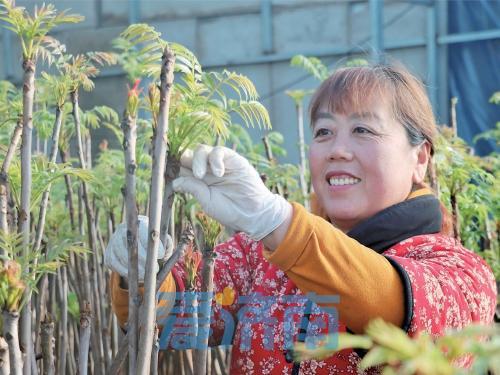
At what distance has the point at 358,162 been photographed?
1.82 m

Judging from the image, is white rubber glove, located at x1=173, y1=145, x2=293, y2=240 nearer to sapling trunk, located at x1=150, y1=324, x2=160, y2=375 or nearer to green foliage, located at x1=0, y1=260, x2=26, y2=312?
sapling trunk, located at x1=150, y1=324, x2=160, y2=375

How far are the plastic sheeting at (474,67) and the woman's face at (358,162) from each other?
20.2 ft

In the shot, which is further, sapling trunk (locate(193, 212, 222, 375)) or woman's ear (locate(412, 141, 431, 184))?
woman's ear (locate(412, 141, 431, 184))

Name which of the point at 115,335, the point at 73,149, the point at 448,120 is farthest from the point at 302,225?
the point at 448,120

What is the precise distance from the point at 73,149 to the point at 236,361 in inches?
150

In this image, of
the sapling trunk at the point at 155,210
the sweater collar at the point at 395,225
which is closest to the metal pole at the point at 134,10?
the sweater collar at the point at 395,225

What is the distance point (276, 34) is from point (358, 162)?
7.04m

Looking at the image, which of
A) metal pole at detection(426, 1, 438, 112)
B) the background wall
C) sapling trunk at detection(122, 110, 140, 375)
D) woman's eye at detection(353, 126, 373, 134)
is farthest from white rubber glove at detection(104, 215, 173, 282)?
metal pole at detection(426, 1, 438, 112)

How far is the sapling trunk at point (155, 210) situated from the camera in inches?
51.4

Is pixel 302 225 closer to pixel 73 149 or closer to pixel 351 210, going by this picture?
pixel 351 210

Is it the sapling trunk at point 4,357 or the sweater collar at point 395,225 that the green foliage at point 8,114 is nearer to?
the sapling trunk at point 4,357

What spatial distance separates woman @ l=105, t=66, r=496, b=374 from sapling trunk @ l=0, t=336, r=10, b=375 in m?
0.36

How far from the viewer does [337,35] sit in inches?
337

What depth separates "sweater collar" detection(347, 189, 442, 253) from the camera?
70.4 inches
